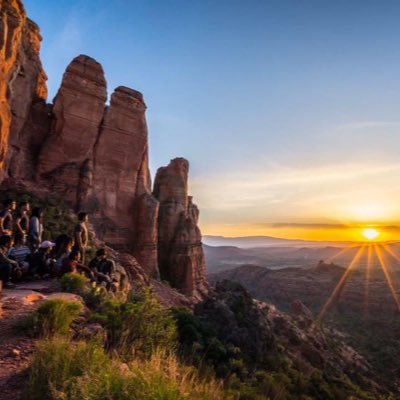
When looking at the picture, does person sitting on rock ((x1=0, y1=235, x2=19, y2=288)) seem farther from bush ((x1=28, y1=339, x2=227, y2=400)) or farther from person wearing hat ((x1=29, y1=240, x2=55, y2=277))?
bush ((x1=28, y1=339, x2=227, y2=400))

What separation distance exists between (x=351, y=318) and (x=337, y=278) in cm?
2503

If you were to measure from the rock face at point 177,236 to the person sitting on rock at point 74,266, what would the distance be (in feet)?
99.9

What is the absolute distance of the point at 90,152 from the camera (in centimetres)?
3469

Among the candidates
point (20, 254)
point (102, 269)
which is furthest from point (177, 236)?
point (20, 254)

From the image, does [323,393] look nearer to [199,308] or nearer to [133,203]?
[199,308]

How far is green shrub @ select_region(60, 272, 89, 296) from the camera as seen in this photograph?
34.6 ft

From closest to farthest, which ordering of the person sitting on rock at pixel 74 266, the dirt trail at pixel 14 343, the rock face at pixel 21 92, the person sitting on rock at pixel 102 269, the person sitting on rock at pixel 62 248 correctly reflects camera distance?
1. the dirt trail at pixel 14 343
2. the person sitting on rock at pixel 74 266
3. the person sitting on rock at pixel 62 248
4. the person sitting on rock at pixel 102 269
5. the rock face at pixel 21 92

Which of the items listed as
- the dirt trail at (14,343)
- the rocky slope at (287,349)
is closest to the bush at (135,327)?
the dirt trail at (14,343)

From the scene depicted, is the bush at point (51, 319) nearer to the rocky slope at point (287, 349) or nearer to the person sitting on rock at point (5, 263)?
the person sitting on rock at point (5, 263)

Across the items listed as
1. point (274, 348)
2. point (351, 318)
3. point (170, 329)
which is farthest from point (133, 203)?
point (351, 318)

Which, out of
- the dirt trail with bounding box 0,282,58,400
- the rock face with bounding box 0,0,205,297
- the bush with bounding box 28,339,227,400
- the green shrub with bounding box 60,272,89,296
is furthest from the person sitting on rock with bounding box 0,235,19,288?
the rock face with bounding box 0,0,205,297

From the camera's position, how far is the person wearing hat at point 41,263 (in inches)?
496

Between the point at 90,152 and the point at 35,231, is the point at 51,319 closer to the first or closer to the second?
the point at 35,231

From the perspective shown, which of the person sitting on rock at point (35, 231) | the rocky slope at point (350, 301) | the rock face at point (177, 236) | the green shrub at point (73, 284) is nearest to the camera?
the green shrub at point (73, 284)
